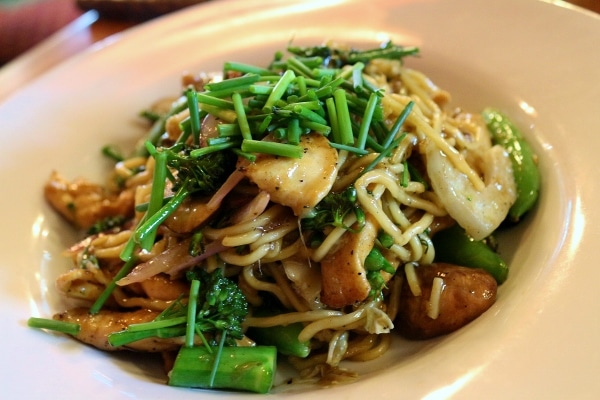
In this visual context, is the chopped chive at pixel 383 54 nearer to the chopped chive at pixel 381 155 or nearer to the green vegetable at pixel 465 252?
the chopped chive at pixel 381 155

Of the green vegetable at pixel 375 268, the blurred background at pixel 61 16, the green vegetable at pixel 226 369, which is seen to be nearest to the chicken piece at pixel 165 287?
the green vegetable at pixel 226 369

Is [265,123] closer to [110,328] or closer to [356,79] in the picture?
[356,79]

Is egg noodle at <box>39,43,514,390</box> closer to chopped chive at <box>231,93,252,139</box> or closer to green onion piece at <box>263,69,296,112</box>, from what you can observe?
chopped chive at <box>231,93,252,139</box>

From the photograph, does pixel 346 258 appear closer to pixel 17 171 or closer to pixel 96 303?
pixel 96 303

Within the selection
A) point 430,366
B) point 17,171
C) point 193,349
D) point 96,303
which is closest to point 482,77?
point 430,366

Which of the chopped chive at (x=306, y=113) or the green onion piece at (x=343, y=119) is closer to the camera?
the chopped chive at (x=306, y=113)

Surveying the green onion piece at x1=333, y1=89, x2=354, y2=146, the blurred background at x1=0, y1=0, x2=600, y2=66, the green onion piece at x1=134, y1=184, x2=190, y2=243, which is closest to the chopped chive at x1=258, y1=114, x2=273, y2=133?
the green onion piece at x1=333, y1=89, x2=354, y2=146
